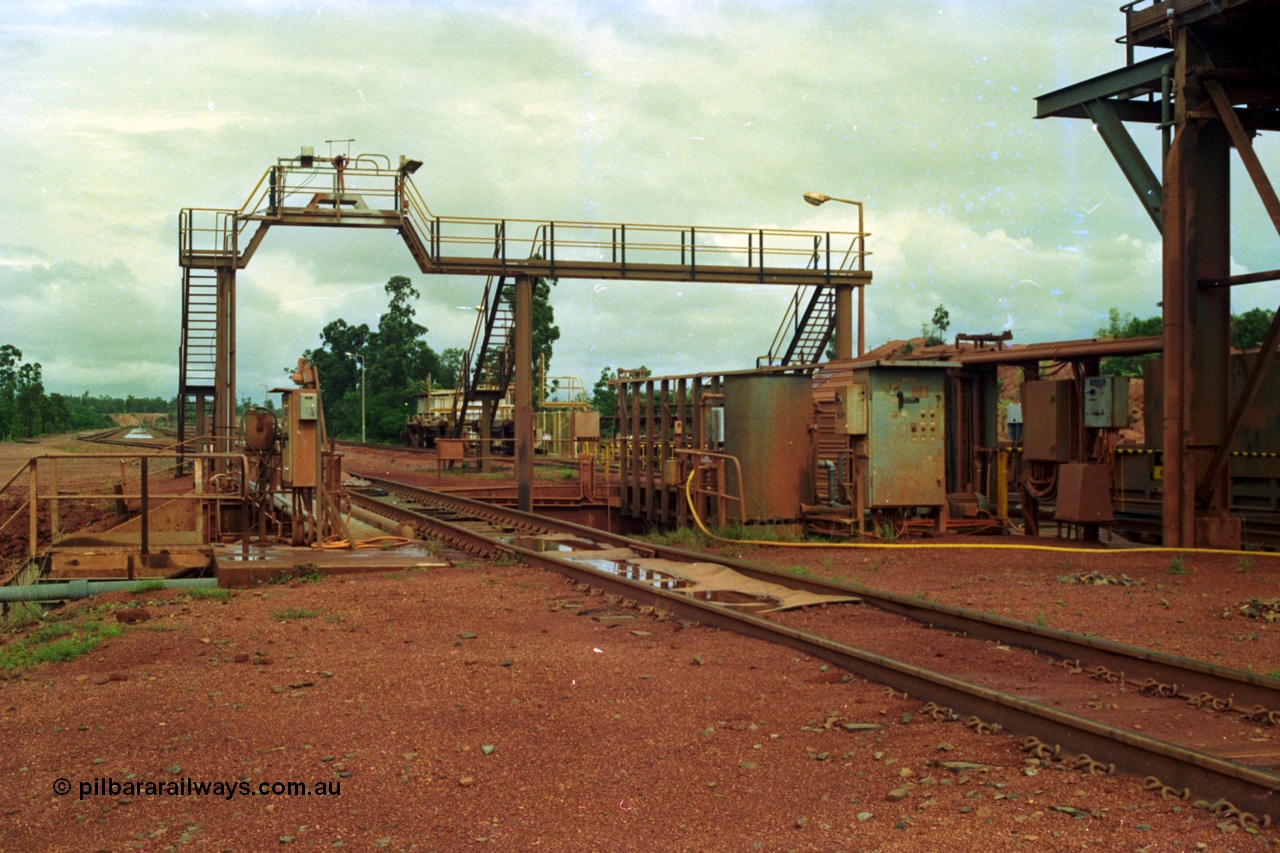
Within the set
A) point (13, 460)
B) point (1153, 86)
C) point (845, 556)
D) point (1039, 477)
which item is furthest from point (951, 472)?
point (13, 460)

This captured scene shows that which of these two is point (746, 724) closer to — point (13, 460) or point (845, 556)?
point (845, 556)

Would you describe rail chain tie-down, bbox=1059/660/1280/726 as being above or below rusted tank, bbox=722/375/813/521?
below

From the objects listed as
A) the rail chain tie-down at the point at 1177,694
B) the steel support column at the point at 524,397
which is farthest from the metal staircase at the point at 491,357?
the rail chain tie-down at the point at 1177,694

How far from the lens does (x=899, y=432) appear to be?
1677 centimetres

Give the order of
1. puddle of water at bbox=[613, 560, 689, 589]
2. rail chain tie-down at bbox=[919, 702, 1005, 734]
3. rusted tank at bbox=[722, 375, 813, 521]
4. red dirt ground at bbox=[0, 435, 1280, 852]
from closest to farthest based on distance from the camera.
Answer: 1. red dirt ground at bbox=[0, 435, 1280, 852]
2. rail chain tie-down at bbox=[919, 702, 1005, 734]
3. puddle of water at bbox=[613, 560, 689, 589]
4. rusted tank at bbox=[722, 375, 813, 521]

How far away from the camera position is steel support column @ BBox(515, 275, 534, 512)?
23781 millimetres

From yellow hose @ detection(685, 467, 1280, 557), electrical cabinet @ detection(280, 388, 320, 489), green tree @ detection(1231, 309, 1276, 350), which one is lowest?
yellow hose @ detection(685, 467, 1280, 557)

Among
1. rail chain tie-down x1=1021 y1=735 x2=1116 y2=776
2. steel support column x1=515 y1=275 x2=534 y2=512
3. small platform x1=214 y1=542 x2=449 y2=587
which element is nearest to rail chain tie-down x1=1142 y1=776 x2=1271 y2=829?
rail chain tie-down x1=1021 y1=735 x2=1116 y2=776

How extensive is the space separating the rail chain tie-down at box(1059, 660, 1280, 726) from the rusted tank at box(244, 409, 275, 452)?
11754 millimetres

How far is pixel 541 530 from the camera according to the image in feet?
61.4

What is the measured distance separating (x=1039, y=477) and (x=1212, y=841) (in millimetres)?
14451

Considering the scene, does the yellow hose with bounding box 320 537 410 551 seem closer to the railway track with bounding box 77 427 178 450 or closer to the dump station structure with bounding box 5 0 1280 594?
the dump station structure with bounding box 5 0 1280 594

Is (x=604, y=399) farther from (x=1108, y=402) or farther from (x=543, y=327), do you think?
(x=1108, y=402)

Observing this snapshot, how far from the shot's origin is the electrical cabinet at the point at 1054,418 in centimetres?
1748
